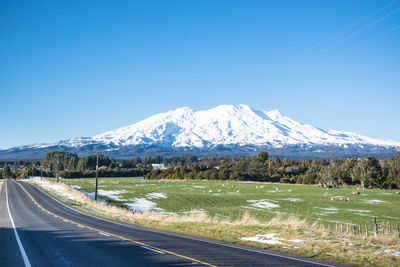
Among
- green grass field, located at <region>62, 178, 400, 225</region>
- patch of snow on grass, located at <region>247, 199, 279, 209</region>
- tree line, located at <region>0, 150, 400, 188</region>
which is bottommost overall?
patch of snow on grass, located at <region>247, 199, 279, 209</region>

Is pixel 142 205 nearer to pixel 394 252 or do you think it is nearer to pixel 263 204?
pixel 263 204

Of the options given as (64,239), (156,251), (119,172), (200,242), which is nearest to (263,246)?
(200,242)

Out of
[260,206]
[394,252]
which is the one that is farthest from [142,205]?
[394,252]

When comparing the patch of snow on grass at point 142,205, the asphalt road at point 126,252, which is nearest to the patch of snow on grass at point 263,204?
the patch of snow on grass at point 142,205

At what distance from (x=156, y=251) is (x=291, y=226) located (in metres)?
11.3

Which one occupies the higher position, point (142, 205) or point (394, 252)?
point (394, 252)

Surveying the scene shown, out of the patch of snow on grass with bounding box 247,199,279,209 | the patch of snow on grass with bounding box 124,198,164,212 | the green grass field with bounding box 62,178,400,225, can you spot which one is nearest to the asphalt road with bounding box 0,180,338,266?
the green grass field with bounding box 62,178,400,225

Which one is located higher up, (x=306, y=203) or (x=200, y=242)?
(x=200, y=242)

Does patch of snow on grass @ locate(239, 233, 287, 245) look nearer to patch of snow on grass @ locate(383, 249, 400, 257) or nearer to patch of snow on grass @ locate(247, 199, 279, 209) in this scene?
patch of snow on grass @ locate(383, 249, 400, 257)

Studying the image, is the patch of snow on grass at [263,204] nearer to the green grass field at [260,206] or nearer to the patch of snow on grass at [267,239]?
the green grass field at [260,206]

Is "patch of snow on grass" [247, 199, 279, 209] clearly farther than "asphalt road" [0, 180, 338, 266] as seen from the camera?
Yes

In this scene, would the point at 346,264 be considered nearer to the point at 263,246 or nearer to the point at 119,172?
the point at 263,246

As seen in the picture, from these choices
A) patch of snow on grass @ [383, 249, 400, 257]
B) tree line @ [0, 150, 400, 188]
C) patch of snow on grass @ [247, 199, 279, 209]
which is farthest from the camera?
tree line @ [0, 150, 400, 188]

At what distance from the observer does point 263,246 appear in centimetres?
1603
